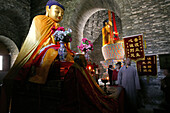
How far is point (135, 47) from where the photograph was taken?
423 cm

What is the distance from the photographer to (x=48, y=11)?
3381mm

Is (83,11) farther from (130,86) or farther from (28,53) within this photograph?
(130,86)

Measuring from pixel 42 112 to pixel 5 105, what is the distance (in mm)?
1023

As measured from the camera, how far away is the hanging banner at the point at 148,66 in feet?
13.1

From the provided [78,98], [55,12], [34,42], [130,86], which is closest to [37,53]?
[34,42]

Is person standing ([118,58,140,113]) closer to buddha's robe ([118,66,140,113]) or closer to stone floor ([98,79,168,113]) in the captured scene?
buddha's robe ([118,66,140,113])

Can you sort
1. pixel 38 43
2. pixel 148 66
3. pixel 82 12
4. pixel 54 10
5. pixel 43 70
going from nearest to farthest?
pixel 43 70
pixel 38 43
pixel 54 10
pixel 148 66
pixel 82 12

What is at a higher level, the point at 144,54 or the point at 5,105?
the point at 144,54

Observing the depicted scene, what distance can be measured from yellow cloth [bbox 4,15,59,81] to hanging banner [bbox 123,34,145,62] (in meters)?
3.11

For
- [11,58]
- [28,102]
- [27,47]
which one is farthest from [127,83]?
[11,58]

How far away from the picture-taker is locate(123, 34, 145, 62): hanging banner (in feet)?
13.7

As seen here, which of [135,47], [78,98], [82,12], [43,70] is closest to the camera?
[78,98]

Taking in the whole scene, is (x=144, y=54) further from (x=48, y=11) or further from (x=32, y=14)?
(x=32, y=14)

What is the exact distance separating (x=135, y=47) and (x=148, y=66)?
895 millimetres
